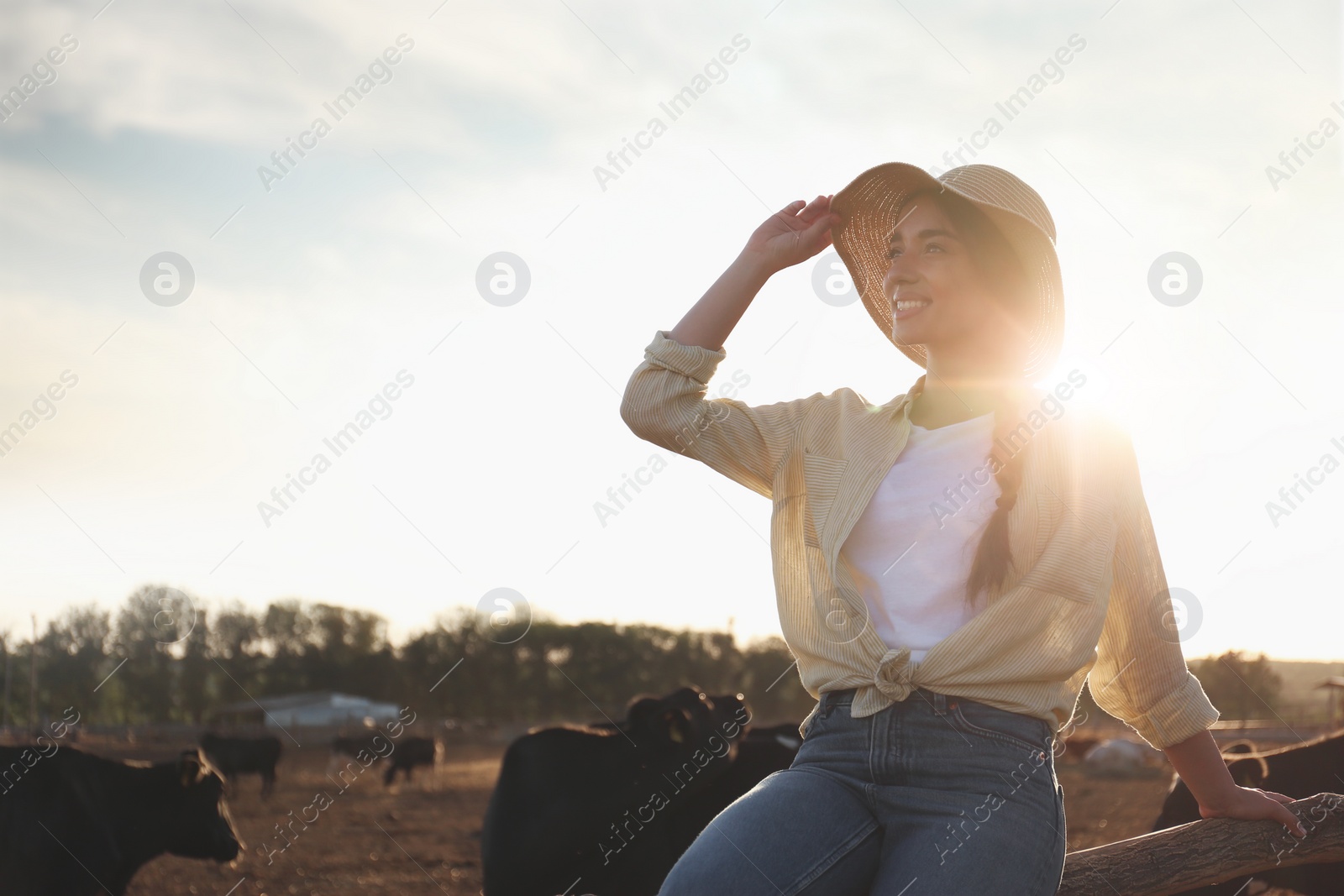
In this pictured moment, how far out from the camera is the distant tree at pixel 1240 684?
1061 centimetres

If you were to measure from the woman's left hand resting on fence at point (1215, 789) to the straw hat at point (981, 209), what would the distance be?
0.89 m

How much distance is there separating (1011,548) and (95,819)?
27.4 ft

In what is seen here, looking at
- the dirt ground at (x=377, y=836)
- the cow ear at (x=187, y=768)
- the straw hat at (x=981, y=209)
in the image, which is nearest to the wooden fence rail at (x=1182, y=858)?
the straw hat at (x=981, y=209)

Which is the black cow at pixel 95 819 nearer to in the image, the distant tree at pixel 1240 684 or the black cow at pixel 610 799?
the black cow at pixel 610 799

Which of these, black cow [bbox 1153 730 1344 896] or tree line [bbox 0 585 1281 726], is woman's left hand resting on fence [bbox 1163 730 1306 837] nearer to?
black cow [bbox 1153 730 1344 896]

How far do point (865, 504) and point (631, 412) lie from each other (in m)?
0.54

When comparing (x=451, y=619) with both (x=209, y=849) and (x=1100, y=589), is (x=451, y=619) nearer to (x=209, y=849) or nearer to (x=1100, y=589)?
(x=209, y=849)

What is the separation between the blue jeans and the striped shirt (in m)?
0.06

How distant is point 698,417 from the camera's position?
7.18 feet

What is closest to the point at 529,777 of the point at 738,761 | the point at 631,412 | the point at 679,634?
the point at 738,761

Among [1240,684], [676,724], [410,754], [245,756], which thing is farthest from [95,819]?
[1240,684]

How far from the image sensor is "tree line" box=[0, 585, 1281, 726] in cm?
5106

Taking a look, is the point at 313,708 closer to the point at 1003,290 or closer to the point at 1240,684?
the point at 1240,684

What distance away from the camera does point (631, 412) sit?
2217 mm
